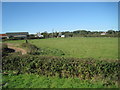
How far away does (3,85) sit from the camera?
5.21m

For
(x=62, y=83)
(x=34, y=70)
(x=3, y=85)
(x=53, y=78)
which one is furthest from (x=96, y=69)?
(x=3, y=85)

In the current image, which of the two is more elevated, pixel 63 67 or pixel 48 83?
pixel 63 67

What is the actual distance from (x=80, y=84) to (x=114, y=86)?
4.52ft

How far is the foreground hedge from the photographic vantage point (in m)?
5.29

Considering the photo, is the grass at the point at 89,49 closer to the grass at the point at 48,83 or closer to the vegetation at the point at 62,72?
the vegetation at the point at 62,72

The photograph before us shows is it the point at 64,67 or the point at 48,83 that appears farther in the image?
the point at 64,67

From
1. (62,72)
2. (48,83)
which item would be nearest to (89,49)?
(62,72)

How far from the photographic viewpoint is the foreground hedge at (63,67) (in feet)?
17.4

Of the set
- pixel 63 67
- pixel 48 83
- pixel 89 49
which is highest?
pixel 63 67

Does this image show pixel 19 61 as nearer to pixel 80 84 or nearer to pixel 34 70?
pixel 34 70

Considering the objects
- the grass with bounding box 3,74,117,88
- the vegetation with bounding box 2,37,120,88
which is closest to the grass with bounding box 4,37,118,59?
the vegetation with bounding box 2,37,120,88

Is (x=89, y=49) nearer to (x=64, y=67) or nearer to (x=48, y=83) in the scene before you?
(x=64, y=67)

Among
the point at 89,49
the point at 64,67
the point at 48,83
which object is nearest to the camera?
the point at 48,83

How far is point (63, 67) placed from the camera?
19.2ft
